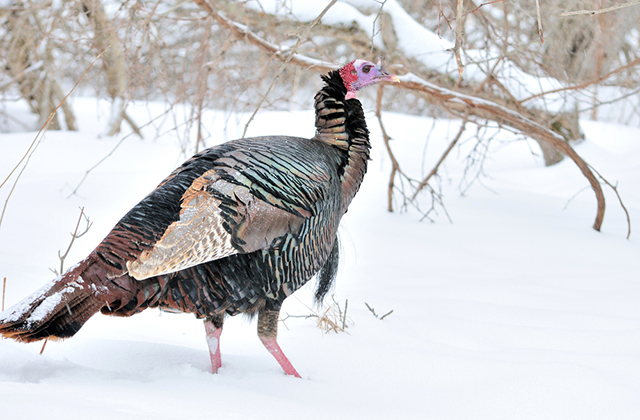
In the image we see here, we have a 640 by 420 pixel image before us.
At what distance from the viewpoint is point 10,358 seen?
227cm

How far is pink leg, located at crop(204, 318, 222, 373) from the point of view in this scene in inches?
106

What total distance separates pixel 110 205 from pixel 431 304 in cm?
306

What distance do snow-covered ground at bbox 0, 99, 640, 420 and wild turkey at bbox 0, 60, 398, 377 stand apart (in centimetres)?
26

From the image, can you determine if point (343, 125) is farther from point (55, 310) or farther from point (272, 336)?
point (55, 310)

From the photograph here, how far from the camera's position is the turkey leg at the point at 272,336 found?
2.73 metres

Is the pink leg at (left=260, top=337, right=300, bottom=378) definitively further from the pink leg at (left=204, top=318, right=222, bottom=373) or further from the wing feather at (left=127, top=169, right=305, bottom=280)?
the wing feather at (left=127, top=169, right=305, bottom=280)

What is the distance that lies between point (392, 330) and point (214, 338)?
106 centimetres

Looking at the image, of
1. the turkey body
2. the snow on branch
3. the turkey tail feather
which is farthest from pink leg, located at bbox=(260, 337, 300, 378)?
the snow on branch

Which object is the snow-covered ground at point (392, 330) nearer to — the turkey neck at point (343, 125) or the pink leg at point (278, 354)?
the pink leg at point (278, 354)

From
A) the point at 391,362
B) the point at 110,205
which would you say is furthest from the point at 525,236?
the point at 110,205

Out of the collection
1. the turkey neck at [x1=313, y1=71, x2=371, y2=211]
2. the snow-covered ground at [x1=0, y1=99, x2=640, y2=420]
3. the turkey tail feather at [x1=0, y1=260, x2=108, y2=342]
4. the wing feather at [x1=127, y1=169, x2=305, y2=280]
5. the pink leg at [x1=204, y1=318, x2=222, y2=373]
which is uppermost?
the turkey neck at [x1=313, y1=71, x2=371, y2=211]

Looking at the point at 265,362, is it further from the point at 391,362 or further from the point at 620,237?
the point at 620,237

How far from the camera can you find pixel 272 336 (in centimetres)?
275

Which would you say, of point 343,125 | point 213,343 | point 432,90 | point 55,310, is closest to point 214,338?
point 213,343
